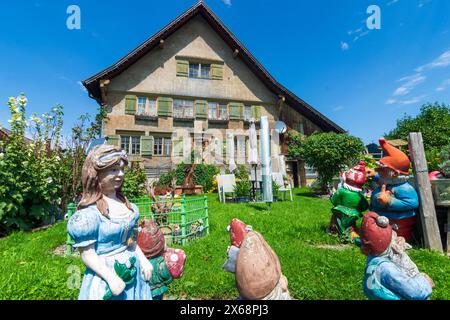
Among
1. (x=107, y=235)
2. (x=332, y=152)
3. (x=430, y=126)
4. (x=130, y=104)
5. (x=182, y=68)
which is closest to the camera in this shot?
(x=107, y=235)

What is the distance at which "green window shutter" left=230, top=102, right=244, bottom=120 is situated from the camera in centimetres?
1473

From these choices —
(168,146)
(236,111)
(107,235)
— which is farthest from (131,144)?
(107,235)

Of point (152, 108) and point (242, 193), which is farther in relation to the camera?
point (152, 108)

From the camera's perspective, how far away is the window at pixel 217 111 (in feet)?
48.2

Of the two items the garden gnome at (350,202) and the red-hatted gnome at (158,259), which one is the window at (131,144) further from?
the red-hatted gnome at (158,259)

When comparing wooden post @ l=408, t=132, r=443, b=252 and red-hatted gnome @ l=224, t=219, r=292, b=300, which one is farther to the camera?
wooden post @ l=408, t=132, r=443, b=252

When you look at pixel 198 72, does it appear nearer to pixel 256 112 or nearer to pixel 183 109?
pixel 183 109

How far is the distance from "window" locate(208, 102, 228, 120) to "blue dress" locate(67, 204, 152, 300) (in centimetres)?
1337

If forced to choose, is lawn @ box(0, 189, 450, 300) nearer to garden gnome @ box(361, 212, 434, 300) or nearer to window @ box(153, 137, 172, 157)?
garden gnome @ box(361, 212, 434, 300)

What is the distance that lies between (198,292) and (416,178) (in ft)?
11.7

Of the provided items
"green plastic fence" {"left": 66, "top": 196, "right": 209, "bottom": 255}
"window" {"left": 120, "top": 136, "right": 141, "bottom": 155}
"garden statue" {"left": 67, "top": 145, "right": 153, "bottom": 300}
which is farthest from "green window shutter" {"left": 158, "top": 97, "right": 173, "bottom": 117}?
"garden statue" {"left": 67, "top": 145, "right": 153, "bottom": 300}

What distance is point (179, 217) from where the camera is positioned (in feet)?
16.5

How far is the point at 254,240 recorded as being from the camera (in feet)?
4.86

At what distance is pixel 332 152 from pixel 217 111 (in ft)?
22.6
